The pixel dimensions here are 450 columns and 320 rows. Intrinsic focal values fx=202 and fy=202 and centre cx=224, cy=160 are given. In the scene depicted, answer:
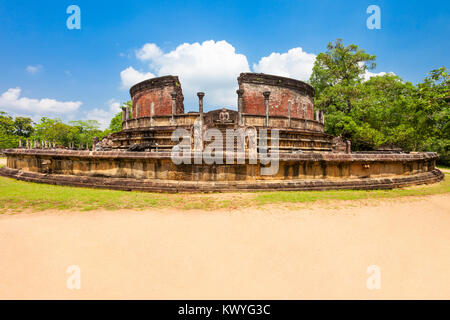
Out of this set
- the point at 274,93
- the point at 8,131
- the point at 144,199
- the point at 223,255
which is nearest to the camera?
the point at 223,255

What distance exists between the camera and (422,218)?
3.52 m

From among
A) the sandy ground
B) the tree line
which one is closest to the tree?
the tree line

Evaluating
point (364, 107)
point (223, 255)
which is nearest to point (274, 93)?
point (364, 107)

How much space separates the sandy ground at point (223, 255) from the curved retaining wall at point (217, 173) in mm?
2040

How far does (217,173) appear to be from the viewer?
567 cm

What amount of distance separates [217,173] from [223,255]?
347 cm

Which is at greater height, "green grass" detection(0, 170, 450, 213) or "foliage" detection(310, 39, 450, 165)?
"foliage" detection(310, 39, 450, 165)

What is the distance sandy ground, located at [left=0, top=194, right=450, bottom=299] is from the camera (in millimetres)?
1757

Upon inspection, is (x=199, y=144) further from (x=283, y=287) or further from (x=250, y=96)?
(x=250, y=96)

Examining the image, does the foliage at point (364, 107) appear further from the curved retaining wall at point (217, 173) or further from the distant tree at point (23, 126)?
the distant tree at point (23, 126)

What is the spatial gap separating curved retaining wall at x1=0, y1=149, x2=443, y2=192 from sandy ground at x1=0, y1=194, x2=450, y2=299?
6.69 ft

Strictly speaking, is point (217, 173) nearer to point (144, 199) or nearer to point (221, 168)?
point (221, 168)

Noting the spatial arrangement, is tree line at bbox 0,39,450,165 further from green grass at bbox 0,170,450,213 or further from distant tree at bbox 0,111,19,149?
distant tree at bbox 0,111,19,149

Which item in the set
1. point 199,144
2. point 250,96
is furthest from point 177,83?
point 199,144
